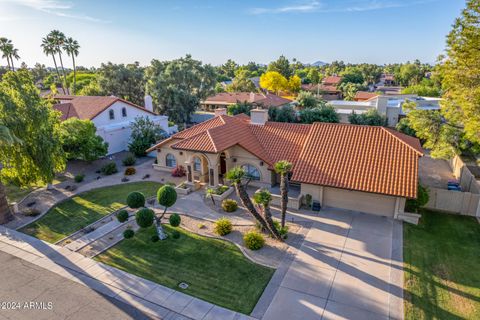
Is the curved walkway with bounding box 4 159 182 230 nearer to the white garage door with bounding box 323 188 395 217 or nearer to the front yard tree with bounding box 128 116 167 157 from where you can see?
the front yard tree with bounding box 128 116 167 157

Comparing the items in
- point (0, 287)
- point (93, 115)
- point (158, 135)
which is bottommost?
point (0, 287)

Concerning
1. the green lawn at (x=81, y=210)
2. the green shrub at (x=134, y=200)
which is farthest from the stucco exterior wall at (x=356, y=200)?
the green lawn at (x=81, y=210)

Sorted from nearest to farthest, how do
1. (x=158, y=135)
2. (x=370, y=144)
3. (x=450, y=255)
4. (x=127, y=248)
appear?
(x=450, y=255) → (x=127, y=248) → (x=370, y=144) → (x=158, y=135)

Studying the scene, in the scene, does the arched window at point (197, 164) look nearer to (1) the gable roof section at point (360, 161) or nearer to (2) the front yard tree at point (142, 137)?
(1) the gable roof section at point (360, 161)

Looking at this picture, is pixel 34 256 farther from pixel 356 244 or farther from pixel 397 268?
pixel 397 268

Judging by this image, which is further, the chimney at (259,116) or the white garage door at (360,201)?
the chimney at (259,116)

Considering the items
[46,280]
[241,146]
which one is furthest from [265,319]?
[241,146]

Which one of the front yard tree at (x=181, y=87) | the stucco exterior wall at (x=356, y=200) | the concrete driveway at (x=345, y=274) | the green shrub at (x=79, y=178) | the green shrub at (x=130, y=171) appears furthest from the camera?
the front yard tree at (x=181, y=87)
